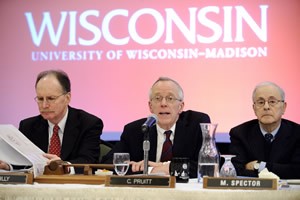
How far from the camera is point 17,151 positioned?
321cm

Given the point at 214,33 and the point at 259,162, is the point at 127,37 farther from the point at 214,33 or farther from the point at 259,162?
the point at 259,162

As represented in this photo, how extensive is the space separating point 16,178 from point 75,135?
1.33 metres

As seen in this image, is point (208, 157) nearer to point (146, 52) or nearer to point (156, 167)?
point (156, 167)

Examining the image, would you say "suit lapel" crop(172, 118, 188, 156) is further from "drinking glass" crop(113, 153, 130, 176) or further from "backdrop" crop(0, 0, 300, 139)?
Result: "backdrop" crop(0, 0, 300, 139)

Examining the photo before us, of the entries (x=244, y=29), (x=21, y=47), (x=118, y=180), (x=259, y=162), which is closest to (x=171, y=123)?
(x=259, y=162)

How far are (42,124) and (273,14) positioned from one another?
250 centimetres

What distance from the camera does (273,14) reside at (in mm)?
5625

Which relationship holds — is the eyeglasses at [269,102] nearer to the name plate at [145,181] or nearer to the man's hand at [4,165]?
the name plate at [145,181]

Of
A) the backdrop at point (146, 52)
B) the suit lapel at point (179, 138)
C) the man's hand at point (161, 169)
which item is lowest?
the man's hand at point (161, 169)

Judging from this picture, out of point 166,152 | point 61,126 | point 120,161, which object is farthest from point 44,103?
point 120,161

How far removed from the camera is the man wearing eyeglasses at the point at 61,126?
13.3 feet

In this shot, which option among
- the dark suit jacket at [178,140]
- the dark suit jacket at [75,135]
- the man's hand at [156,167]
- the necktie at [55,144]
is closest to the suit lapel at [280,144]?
the dark suit jacket at [178,140]

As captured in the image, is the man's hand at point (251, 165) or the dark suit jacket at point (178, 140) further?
the dark suit jacket at point (178, 140)

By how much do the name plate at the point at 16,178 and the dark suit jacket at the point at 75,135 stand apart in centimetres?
112
